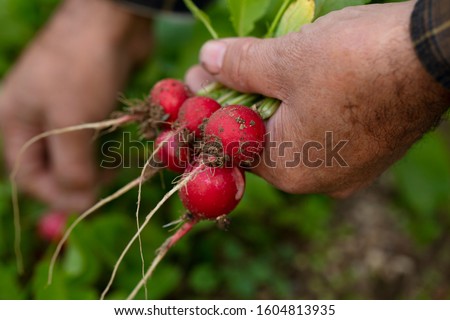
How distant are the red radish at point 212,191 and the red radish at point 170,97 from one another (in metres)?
0.24

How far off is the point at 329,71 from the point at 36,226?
2.18m

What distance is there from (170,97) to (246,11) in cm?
34

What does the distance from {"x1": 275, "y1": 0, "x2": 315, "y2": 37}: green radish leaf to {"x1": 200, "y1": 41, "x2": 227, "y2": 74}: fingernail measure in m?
0.17

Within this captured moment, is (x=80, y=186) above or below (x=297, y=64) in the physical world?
below

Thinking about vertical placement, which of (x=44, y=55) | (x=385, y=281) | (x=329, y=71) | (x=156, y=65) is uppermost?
(x=329, y=71)

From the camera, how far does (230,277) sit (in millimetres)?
2523

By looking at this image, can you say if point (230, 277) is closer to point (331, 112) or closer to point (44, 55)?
point (44, 55)

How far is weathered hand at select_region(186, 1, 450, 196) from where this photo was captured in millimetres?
1080

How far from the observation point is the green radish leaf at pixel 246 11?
4.90 feet

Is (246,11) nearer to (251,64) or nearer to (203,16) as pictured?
(203,16)

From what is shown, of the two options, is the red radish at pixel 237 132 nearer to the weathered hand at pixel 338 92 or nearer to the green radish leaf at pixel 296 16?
the weathered hand at pixel 338 92

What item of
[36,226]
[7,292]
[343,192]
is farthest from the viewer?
[36,226]
